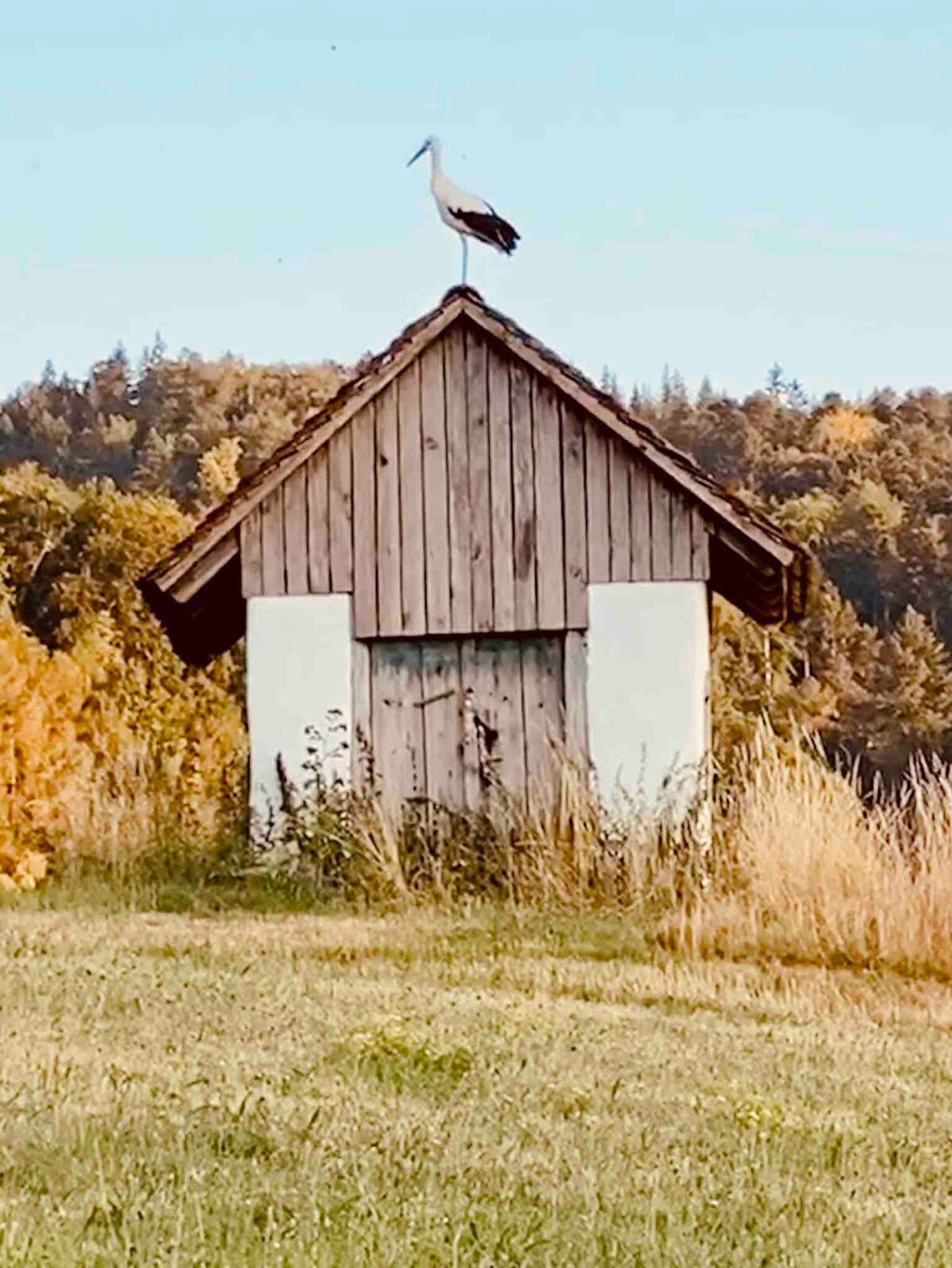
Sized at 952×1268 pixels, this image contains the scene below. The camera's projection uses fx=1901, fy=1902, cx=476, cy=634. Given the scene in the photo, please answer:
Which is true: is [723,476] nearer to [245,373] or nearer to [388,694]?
[245,373]

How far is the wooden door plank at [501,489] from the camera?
599 inches

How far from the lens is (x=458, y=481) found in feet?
50.7

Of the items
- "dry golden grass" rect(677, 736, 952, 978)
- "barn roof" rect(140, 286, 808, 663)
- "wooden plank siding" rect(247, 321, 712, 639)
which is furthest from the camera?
"wooden plank siding" rect(247, 321, 712, 639)

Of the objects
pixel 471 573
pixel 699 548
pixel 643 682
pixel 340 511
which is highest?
pixel 340 511

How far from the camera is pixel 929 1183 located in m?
5.38

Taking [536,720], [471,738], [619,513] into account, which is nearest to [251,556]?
[471,738]

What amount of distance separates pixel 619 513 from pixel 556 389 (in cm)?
114

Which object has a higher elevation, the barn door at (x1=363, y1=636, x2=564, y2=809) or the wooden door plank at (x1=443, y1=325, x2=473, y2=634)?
the wooden door plank at (x1=443, y1=325, x2=473, y2=634)

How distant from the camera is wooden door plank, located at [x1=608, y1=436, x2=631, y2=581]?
15141 millimetres

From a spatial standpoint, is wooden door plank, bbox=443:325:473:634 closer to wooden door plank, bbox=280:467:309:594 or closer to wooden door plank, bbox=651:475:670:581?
wooden door plank, bbox=280:467:309:594

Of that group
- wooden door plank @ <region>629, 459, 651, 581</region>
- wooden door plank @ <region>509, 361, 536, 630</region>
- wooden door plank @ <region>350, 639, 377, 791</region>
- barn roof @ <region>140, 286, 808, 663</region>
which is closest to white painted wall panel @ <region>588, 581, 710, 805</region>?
wooden door plank @ <region>629, 459, 651, 581</region>

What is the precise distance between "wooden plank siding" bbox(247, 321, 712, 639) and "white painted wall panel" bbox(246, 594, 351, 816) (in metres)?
0.17

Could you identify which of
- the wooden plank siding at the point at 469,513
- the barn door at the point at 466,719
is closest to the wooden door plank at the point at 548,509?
the wooden plank siding at the point at 469,513

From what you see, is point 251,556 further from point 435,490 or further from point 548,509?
point 548,509
